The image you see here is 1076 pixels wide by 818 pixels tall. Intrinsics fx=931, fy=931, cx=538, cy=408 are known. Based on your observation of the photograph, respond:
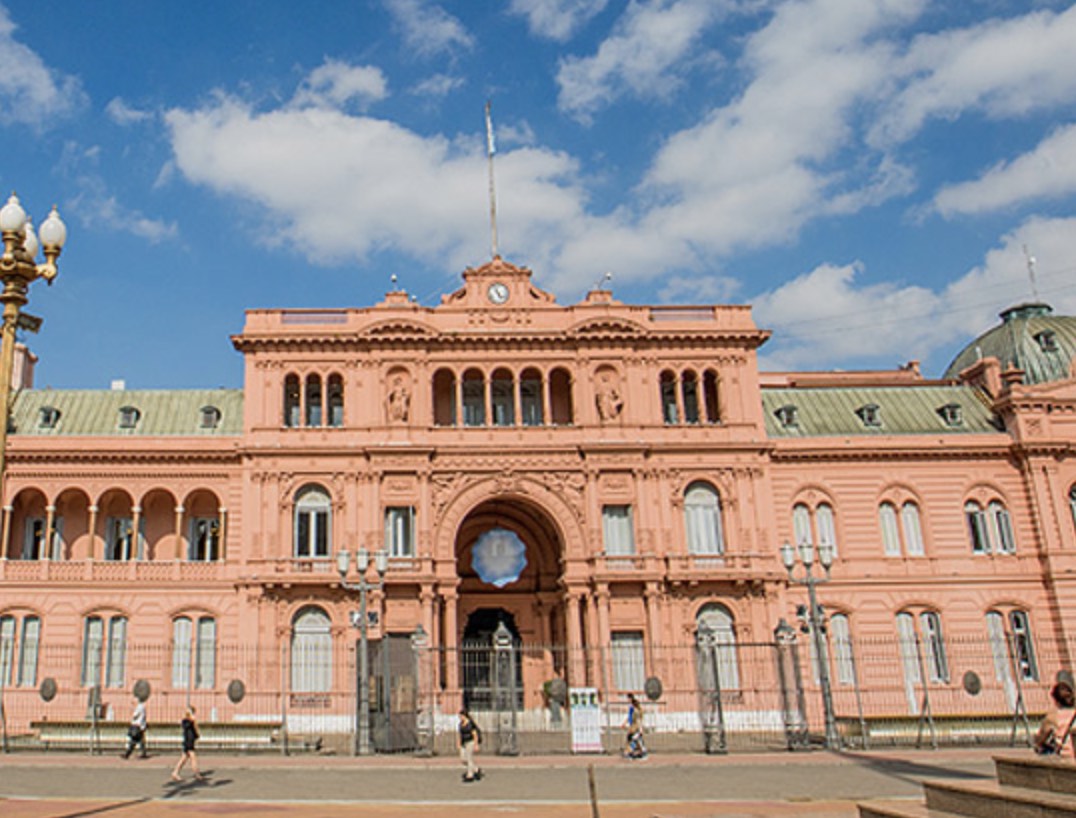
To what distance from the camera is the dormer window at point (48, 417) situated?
143ft

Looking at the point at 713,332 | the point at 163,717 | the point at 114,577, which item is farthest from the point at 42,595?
the point at 713,332

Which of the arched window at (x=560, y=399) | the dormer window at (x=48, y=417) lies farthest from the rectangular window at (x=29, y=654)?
the arched window at (x=560, y=399)

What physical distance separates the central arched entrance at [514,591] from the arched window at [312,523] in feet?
20.8

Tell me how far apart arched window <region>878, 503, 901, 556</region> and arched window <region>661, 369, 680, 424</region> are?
1043cm

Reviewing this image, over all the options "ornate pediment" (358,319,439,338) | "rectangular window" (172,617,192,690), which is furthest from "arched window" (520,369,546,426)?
"rectangular window" (172,617,192,690)

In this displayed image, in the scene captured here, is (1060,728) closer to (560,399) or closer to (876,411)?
(560,399)

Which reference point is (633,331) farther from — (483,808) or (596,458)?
(483,808)

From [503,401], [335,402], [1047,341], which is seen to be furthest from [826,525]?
[335,402]

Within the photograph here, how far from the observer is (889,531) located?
42.9 m

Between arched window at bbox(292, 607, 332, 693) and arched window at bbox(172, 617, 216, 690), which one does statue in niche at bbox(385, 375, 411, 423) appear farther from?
arched window at bbox(172, 617, 216, 690)

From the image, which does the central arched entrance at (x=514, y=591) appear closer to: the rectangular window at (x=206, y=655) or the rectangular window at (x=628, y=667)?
the rectangular window at (x=628, y=667)

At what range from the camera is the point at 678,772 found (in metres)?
23.1

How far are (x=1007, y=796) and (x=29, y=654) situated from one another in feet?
127

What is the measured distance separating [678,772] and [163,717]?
77.5 ft
